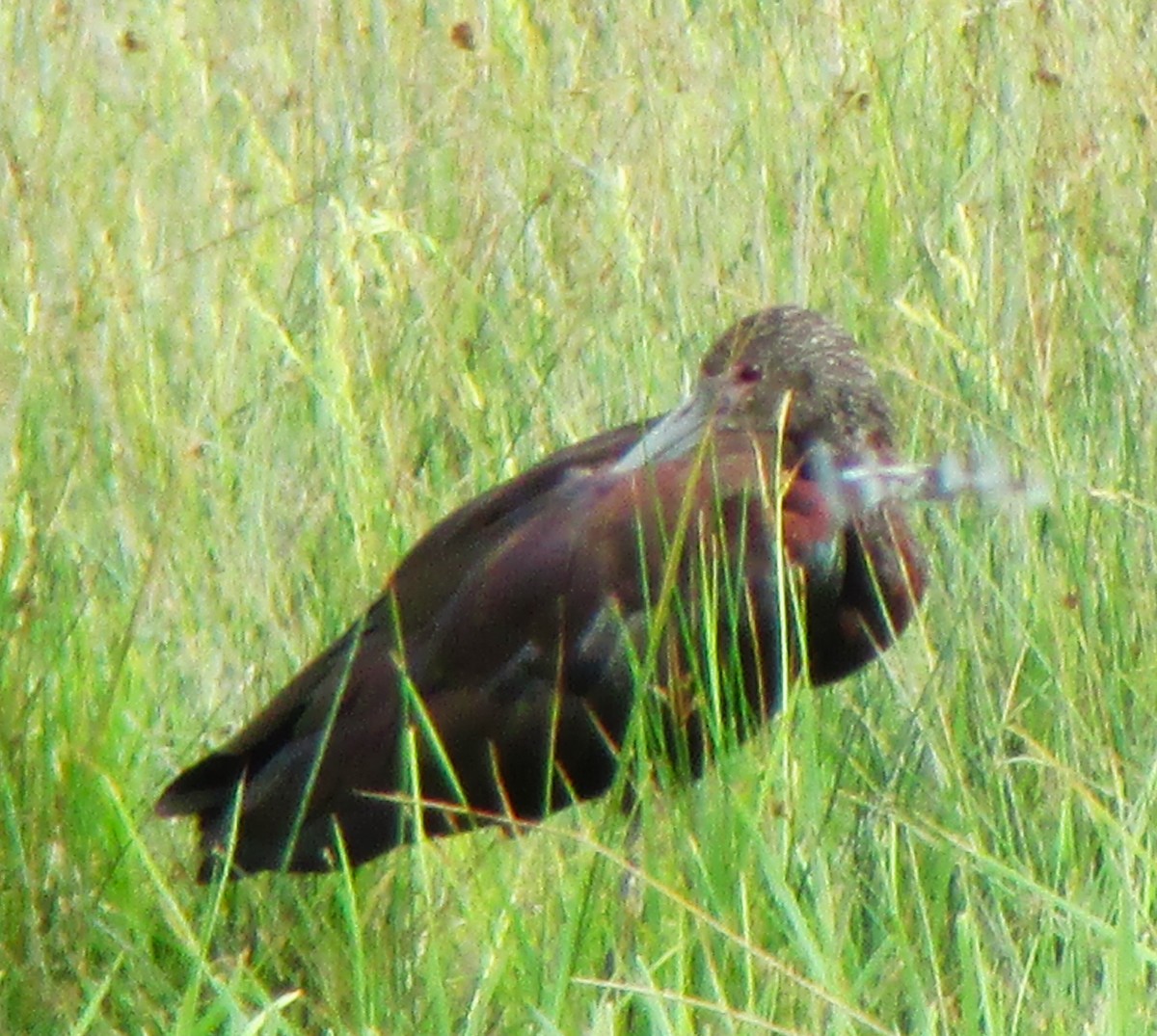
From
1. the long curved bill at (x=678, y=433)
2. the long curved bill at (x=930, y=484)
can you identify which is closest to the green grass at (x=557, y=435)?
the long curved bill at (x=930, y=484)

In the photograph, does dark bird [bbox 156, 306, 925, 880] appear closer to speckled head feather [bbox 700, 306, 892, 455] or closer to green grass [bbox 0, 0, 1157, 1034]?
green grass [bbox 0, 0, 1157, 1034]

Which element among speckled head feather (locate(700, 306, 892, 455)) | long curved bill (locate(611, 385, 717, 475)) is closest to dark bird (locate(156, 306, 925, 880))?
long curved bill (locate(611, 385, 717, 475))

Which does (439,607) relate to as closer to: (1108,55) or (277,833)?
(277,833)

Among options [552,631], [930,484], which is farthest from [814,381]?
A: [930,484]

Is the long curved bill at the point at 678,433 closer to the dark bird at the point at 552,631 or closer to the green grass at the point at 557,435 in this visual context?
the dark bird at the point at 552,631

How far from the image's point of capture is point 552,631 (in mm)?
3363

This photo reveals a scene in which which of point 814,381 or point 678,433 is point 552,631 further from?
point 814,381

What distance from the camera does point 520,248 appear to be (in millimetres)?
4176

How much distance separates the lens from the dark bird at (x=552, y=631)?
316 cm

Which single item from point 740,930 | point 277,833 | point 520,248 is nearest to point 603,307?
point 520,248

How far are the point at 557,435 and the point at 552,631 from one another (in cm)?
57

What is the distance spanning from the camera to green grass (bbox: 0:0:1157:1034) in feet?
8.48

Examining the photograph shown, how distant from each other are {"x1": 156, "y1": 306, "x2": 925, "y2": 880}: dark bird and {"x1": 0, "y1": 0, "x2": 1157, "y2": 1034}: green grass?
9 centimetres

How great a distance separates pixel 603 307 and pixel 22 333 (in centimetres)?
92
